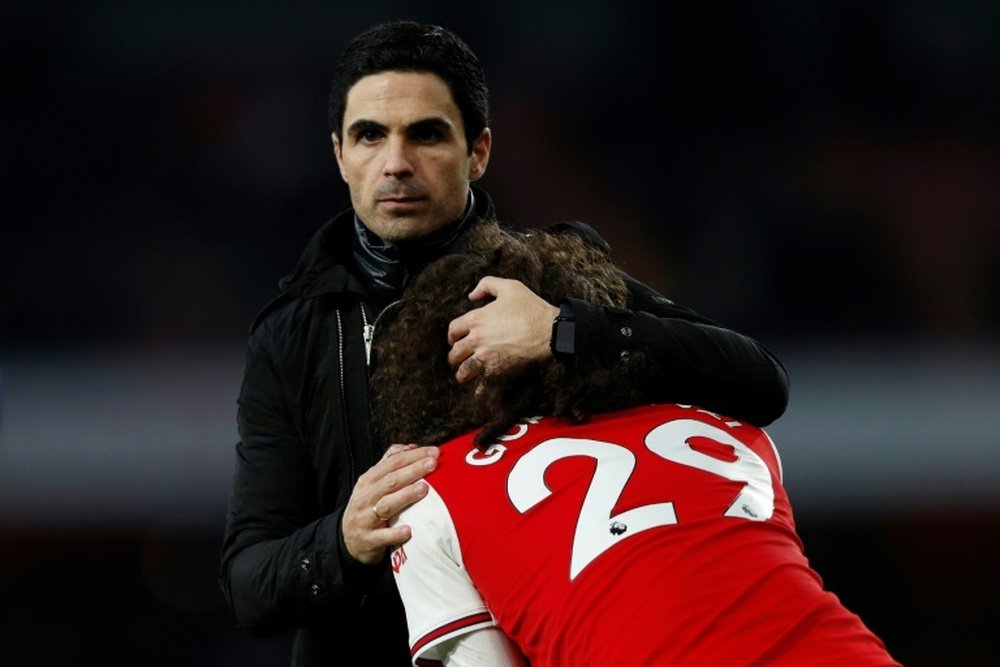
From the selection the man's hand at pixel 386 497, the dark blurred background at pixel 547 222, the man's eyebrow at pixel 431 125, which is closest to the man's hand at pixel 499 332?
the man's hand at pixel 386 497

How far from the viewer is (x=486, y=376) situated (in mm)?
1613

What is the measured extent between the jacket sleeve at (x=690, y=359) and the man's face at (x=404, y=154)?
1.76ft

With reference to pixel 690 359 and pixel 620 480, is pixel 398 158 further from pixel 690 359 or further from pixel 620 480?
pixel 620 480

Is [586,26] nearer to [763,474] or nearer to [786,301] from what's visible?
[786,301]

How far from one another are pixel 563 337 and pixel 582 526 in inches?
12.5

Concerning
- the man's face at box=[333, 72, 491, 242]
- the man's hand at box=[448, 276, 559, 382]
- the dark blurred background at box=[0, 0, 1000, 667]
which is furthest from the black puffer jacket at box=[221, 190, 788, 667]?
the dark blurred background at box=[0, 0, 1000, 667]

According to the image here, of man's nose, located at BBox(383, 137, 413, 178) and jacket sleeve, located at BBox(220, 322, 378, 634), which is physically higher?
man's nose, located at BBox(383, 137, 413, 178)

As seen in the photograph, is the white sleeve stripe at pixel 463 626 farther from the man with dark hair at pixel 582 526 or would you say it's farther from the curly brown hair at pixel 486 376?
the curly brown hair at pixel 486 376

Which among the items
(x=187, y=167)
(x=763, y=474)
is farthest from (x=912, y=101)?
(x=763, y=474)

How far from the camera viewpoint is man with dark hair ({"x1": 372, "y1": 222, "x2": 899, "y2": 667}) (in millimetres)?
1302

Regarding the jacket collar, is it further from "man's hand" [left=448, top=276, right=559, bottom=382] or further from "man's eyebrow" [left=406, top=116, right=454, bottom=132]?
"man's hand" [left=448, top=276, right=559, bottom=382]

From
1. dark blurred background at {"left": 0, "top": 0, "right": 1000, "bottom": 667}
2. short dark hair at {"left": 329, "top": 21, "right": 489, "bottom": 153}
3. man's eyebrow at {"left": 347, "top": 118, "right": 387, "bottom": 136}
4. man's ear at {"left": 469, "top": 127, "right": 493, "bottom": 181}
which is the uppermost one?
short dark hair at {"left": 329, "top": 21, "right": 489, "bottom": 153}

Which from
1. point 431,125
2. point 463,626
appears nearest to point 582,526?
point 463,626

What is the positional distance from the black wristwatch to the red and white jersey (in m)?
0.09
